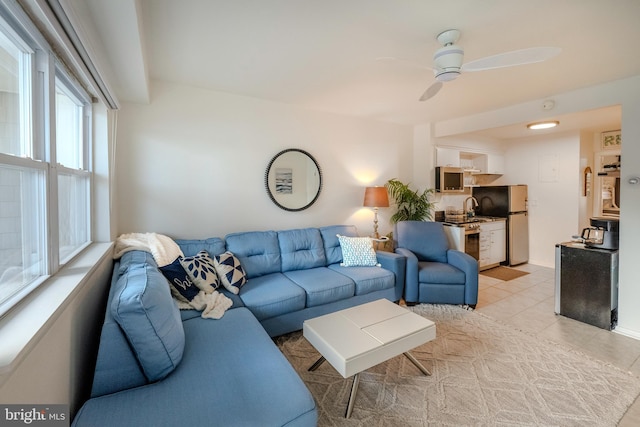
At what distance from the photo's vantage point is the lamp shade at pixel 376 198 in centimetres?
377

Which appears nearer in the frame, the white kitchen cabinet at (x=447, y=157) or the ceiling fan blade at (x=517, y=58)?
the ceiling fan blade at (x=517, y=58)

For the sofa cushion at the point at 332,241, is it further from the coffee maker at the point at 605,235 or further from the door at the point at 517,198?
the door at the point at 517,198

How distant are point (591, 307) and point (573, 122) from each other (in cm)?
268

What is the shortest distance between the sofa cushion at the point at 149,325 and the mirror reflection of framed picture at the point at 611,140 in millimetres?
6529

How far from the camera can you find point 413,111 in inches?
147

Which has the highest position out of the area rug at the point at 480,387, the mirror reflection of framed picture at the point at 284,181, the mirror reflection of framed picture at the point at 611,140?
the mirror reflection of framed picture at the point at 611,140

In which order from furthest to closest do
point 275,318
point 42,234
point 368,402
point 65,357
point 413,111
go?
point 413,111 < point 275,318 < point 368,402 < point 42,234 < point 65,357

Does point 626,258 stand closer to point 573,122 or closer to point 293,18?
point 573,122

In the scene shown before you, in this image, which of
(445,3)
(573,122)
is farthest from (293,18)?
(573,122)

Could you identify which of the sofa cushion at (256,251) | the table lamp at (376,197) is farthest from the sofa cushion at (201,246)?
the table lamp at (376,197)

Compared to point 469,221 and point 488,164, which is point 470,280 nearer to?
point 469,221

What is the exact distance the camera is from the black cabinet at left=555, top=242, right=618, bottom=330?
8.87 feet

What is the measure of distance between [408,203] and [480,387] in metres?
2.79

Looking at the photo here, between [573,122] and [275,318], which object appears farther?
[573,122]
